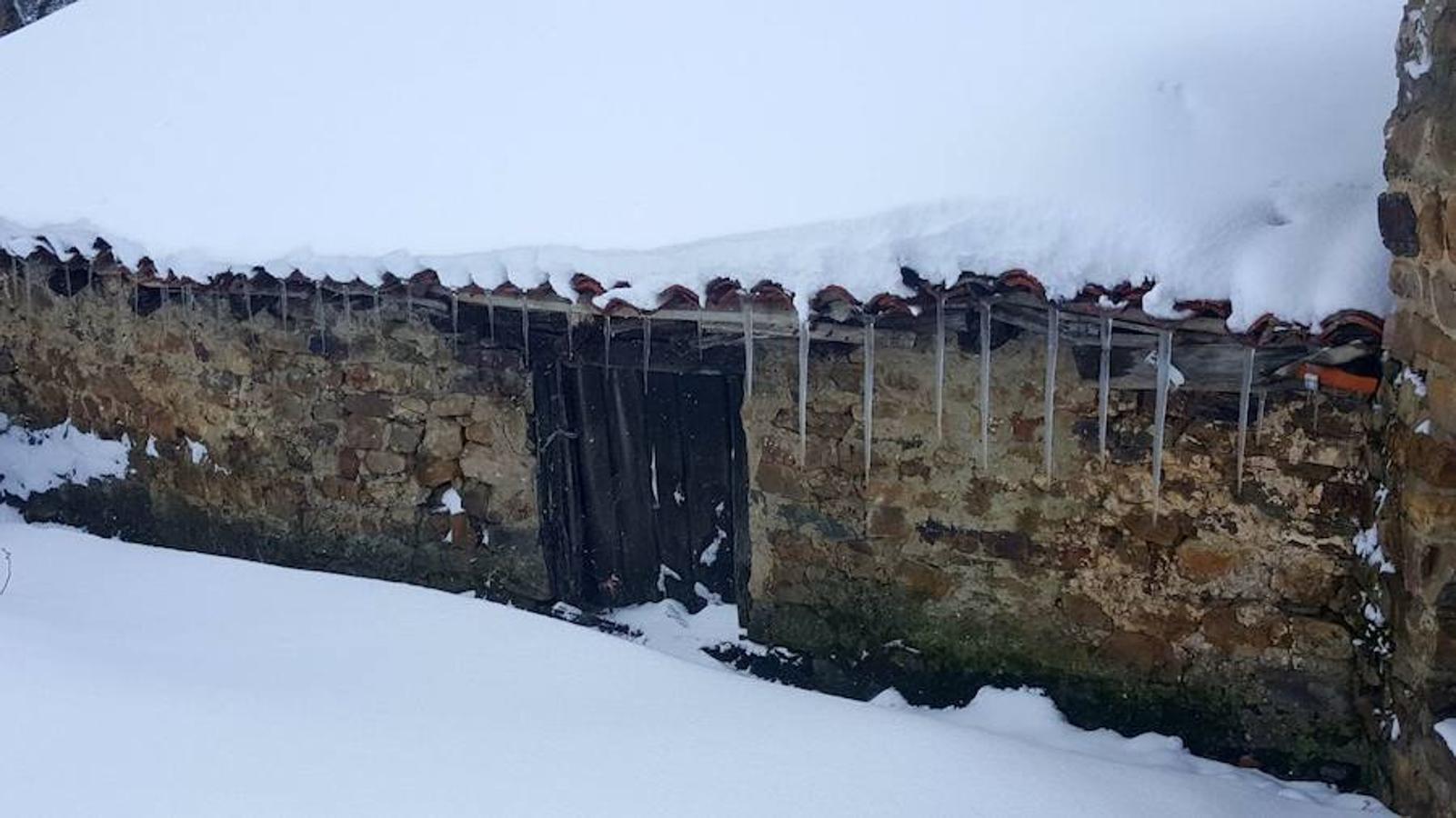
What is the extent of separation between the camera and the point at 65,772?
3.29 metres

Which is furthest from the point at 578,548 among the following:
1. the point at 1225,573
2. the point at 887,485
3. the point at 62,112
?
the point at 62,112

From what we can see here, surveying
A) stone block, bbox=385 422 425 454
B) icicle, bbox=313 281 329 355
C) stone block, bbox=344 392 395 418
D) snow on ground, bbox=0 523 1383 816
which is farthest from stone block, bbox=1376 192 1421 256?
icicle, bbox=313 281 329 355

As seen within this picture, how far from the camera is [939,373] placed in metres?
4.14

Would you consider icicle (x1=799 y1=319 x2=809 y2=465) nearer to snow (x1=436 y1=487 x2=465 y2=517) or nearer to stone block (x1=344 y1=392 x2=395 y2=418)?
snow (x1=436 y1=487 x2=465 y2=517)

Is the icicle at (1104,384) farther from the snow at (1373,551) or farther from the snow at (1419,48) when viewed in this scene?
the snow at (1419,48)

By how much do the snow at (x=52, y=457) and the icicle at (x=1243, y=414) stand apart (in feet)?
16.5

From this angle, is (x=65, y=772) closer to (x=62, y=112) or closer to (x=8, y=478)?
(x=8, y=478)

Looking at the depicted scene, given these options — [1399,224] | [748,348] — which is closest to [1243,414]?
[1399,224]

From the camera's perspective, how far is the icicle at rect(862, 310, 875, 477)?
163 inches

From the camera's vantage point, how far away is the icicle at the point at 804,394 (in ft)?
13.6

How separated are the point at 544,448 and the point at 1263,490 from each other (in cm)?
257

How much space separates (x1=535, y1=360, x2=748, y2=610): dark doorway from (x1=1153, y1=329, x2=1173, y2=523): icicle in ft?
4.95

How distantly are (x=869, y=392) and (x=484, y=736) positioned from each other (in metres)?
1.57

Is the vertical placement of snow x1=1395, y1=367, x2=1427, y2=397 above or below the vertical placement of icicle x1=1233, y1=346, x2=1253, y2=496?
above
